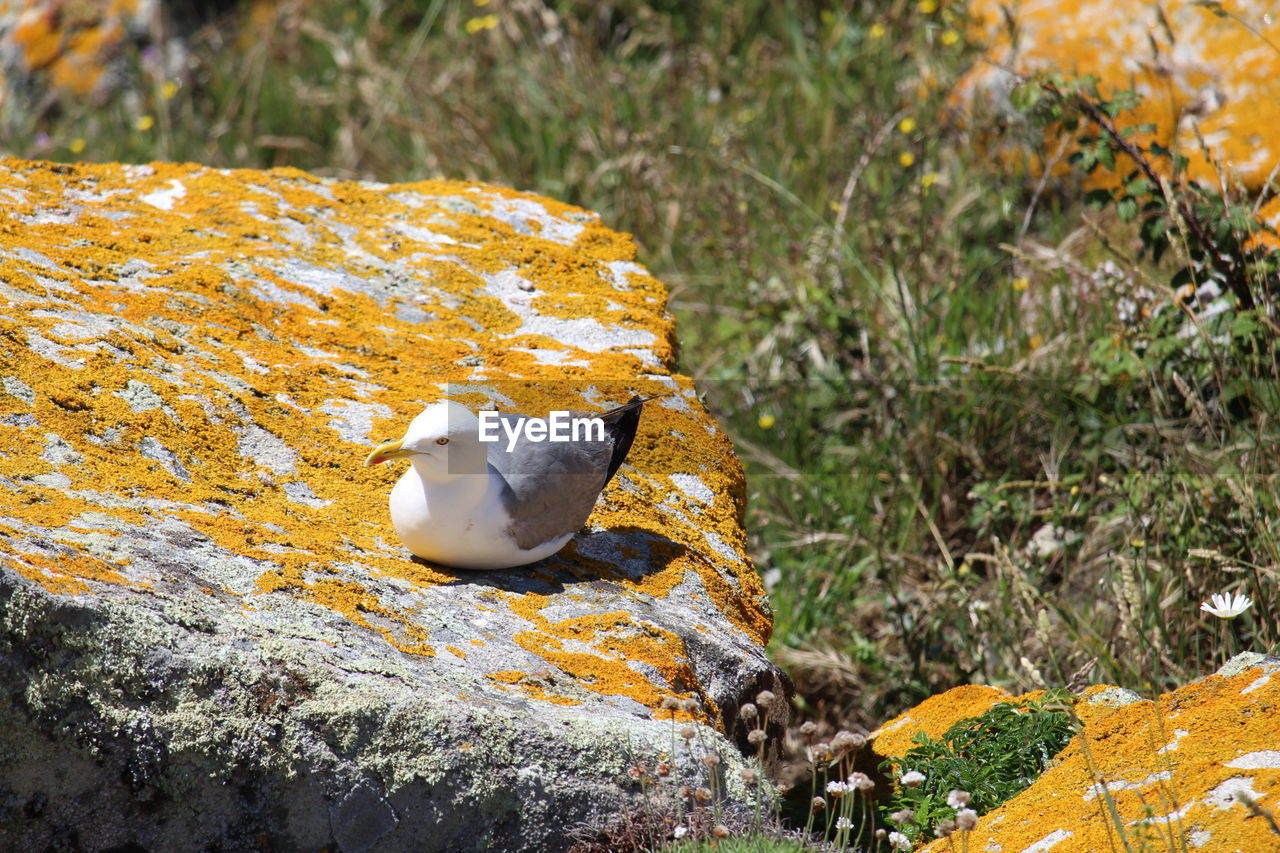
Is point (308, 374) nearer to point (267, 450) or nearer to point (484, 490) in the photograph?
point (267, 450)

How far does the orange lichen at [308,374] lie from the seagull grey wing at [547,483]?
5.7 inches

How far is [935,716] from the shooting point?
2865 millimetres

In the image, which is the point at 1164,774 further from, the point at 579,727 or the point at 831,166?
the point at 831,166

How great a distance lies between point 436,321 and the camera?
3451mm

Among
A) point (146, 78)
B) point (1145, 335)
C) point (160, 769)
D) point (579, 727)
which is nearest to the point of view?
point (160, 769)

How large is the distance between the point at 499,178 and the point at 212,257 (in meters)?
3.27

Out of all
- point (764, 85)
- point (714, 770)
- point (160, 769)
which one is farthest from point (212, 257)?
point (764, 85)

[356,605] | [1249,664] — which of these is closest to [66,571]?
[356,605]

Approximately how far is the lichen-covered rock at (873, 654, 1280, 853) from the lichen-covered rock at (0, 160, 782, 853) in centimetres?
65

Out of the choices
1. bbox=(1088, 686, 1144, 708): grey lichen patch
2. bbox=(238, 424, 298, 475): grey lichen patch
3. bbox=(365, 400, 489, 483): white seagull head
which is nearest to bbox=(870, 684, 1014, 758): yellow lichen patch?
bbox=(1088, 686, 1144, 708): grey lichen patch

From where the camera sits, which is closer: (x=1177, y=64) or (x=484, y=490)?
(x=484, y=490)

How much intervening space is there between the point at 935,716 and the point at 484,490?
50.4 inches

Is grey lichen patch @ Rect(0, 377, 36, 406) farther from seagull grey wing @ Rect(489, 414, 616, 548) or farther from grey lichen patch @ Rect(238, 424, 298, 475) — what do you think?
seagull grey wing @ Rect(489, 414, 616, 548)

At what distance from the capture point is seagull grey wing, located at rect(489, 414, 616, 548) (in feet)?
Result: 8.35
